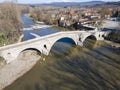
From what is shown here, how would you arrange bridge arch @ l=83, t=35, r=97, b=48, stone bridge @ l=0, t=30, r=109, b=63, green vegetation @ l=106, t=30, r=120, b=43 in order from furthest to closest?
green vegetation @ l=106, t=30, r=120, b=43
bridge arch @ l=83, t=35, r=97, b=48
stone bridge @ l=0, t=30, r=109, b=63

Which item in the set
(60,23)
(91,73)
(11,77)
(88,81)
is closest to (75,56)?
(91,73)

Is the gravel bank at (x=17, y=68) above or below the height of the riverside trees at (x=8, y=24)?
below

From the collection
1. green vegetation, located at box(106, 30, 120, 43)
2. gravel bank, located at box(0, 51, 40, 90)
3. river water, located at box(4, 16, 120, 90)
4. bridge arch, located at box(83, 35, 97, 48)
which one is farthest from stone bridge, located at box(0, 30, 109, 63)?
river water, located at box(4, 16, 120, 90)

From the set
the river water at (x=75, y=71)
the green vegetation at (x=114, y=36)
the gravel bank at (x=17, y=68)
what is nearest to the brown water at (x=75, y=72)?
the river water at (x=75, y=71)

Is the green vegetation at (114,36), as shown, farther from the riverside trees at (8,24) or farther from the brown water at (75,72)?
the riverside trees at (8,24)

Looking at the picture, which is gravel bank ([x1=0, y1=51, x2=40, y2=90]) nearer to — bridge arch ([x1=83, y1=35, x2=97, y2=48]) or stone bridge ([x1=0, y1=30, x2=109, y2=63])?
stone bridge ([x1=0, y1=30, x2=109, y2=63])

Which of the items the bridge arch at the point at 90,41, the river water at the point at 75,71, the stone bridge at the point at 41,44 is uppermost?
the stone bridge at the point at 41,44

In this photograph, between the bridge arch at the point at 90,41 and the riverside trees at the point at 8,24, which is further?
the bridge arch at the point at 90,41

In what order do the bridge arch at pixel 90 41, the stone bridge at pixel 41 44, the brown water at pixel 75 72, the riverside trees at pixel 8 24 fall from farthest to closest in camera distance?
1. the bridge arch at pixel 90 41
2. the riverside trees at pixel 8 24
3. the stone bridge at pixel 41 44
4. the brown water at pixel 75 72
